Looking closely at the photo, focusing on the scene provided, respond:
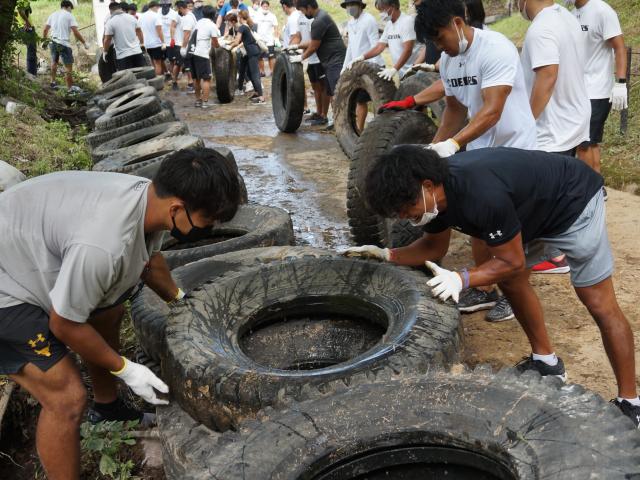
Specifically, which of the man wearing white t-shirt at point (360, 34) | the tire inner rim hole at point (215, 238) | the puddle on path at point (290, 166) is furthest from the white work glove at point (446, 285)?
the man wearing white t-shirt at point (360, 34)

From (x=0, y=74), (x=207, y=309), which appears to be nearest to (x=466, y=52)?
(x=207, y=309)

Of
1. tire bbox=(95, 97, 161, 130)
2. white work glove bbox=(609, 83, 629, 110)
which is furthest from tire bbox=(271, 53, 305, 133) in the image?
white work glove bbox=(609, 83, 629, 110)

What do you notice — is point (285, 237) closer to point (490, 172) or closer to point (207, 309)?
point (207, 309)

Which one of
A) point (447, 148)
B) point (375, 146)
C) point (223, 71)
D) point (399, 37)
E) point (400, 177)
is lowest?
point (223, 71)

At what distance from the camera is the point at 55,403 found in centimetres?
252

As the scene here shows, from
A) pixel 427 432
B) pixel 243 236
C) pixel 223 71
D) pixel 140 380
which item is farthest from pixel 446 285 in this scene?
pixel 223 71

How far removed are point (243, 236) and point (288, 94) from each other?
618 centimetres

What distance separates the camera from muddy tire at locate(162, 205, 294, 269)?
3967mm

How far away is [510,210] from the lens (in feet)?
8.73

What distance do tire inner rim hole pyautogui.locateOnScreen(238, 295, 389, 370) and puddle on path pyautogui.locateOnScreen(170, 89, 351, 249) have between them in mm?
2302

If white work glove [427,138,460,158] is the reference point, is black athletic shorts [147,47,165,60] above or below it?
below

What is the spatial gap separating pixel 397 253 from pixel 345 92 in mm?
4963

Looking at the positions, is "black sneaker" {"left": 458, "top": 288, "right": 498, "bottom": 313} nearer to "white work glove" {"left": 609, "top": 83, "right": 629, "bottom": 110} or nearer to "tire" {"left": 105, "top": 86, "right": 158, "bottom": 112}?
"white work glove" {"left": 609, "top": 83, "right": 629, "bottom": 110}

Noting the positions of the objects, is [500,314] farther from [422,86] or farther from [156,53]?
[156,53]
